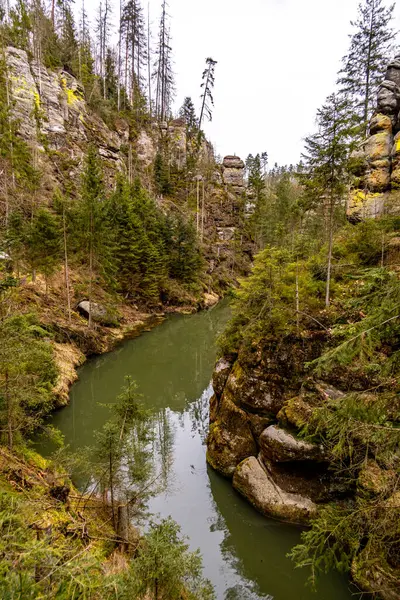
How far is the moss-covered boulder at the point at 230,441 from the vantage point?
10.0m

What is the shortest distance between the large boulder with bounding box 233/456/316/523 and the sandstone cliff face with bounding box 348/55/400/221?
12810mm

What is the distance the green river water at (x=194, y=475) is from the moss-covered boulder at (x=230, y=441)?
20.5 inches

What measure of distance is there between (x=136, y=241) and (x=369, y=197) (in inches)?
765

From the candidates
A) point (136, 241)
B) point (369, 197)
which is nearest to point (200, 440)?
point (369, 197)

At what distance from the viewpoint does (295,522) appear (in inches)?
326

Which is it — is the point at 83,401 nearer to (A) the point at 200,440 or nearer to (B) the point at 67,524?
(A) the point at 200,440

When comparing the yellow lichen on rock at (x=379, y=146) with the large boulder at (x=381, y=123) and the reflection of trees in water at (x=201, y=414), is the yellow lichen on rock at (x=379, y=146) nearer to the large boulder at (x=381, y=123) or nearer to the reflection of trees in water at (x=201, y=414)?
the large boulder at (x=381, y=123)

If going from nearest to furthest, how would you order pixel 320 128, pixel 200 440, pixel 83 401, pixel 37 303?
pixel 320 128 < pixel 200 440 < pixel 83 401 < pixel 37 303

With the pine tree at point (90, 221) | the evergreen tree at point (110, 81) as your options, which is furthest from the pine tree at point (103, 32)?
the pine tree at point (90, 221)

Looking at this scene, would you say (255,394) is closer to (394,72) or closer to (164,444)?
(164,444)

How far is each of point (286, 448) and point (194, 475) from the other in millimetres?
3918

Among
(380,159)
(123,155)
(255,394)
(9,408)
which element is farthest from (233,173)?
(9,408)

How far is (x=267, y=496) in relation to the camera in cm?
870

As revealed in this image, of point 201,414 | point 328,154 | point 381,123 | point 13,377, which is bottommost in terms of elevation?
point 201,414
